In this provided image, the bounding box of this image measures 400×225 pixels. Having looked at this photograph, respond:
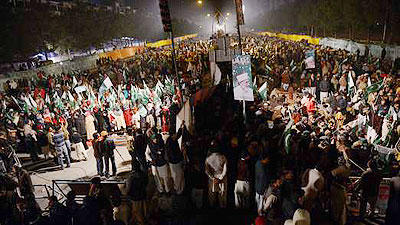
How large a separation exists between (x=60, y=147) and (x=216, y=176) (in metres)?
5.77

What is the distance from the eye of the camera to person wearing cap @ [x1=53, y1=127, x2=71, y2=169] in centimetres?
972

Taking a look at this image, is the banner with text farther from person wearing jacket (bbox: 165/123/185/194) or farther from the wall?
the wall

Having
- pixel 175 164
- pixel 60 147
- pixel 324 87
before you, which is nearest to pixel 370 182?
pixel 175 164

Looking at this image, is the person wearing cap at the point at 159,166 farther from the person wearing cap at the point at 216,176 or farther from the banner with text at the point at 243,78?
the banner with text at the point at 243,78

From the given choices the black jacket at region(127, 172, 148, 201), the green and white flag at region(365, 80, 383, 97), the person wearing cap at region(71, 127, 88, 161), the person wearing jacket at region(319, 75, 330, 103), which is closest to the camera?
the black jacket at region(127, 172, 148, 201)

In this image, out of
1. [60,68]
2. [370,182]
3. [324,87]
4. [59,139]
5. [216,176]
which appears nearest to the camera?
[370,182]

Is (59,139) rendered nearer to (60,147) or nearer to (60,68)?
(60,147)

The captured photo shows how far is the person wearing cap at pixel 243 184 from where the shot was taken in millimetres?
6473

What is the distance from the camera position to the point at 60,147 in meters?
9.91

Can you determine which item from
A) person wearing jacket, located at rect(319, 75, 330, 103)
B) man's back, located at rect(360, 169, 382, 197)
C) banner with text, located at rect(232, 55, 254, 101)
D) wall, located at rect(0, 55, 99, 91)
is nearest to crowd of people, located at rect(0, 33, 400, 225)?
man's back, located at rect(360, 169, 382, 197)

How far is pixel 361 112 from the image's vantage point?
989 cm

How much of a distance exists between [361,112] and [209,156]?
19.6ft

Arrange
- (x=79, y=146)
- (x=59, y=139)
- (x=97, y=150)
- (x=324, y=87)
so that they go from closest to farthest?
(x=97, y=150)
(x=59, y=139)
(x=79, y=146)
(x=324, y=87)

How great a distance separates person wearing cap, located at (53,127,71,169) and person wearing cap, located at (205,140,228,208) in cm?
544
